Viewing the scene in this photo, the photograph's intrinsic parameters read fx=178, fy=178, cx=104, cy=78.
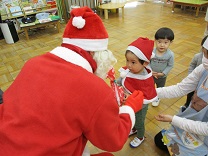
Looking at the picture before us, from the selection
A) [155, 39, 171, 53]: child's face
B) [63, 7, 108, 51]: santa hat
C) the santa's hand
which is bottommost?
the santa's hand

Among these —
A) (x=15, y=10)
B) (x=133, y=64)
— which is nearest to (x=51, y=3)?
(x=15, y=10)

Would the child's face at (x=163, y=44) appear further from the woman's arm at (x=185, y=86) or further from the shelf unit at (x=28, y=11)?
the shelf unit at (x=28, y=11)

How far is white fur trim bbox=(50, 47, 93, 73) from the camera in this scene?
2.21 feet

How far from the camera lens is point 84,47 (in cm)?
73

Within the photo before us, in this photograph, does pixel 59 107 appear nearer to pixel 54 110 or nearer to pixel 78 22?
pixel 54 110

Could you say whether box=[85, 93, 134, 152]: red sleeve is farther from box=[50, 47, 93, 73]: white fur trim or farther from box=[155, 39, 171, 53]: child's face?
box=[155, 39, 171, 53]: child's face

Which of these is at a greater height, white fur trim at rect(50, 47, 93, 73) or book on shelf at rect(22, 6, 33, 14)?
white fur trim at rect(50, 47, 93, 73)

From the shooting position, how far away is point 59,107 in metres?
0.59

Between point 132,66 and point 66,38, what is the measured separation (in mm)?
488

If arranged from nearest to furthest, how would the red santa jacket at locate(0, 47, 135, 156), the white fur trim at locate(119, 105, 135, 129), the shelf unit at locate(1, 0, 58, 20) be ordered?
the red santa jacket at locate(0, 47, 135, 156), the white fur trim at locate(119, 105, 135, 129), the shelf unit at locate(1, 0, 58, 20)

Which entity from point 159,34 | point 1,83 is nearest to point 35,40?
point 1,83

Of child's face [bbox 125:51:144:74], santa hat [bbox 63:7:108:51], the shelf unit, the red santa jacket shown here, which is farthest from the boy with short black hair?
the shelf unit

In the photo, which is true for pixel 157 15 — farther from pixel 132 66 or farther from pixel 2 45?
pixel 132 66

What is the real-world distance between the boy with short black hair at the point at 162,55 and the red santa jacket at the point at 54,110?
934mm
